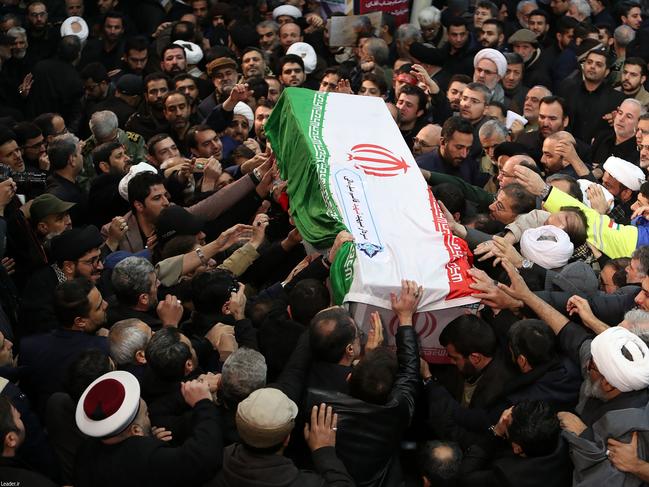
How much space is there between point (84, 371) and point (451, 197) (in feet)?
8.41

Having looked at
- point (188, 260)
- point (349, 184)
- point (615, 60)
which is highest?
point (349, 184)

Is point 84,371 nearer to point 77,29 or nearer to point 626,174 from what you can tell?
point 626,174

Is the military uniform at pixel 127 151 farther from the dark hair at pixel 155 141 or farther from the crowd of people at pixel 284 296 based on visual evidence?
the dark hair at pixel 155 141

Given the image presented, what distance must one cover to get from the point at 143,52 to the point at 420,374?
568 centimetres

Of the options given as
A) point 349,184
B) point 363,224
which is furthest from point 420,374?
point 349,184

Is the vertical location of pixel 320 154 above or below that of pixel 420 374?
above

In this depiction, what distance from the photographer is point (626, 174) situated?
6.07 meters

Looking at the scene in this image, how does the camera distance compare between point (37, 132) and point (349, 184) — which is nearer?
point (349, 184)

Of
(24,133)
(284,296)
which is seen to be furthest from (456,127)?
(24,133)

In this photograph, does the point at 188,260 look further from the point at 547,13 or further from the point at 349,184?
the point at 547,13

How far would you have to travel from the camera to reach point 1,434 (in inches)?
135

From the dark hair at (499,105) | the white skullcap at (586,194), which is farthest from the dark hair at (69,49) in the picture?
the white skullcap at (586,194)

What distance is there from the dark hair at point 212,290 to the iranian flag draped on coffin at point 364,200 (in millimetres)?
542

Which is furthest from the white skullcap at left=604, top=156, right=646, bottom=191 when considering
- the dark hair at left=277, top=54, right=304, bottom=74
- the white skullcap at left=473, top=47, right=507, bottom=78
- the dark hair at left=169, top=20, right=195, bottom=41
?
the dark hair at left=169, top=20, right=195, bottom=41
